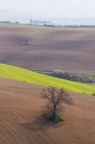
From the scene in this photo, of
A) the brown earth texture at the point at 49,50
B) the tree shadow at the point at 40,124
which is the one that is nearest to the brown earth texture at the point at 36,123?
the tree shadow at the point at 40,124

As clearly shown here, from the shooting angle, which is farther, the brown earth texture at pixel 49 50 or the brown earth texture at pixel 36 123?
the brown earth texture at pixel 49 50

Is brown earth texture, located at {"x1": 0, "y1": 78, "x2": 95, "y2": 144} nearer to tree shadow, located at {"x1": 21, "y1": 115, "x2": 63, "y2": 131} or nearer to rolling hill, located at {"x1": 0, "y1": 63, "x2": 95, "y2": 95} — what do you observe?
tree shadow, located at {"x1": 21, "y1": 115, "x2": 63, "y2": 131}

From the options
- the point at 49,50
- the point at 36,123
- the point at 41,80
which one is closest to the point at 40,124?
the point at 36,123

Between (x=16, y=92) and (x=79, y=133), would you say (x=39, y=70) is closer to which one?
(x=16, y=92)

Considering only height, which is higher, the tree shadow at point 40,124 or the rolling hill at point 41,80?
the tree shadow at point 40,124

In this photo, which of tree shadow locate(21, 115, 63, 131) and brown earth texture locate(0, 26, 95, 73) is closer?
tree shadow locate(21, 115, 63, 131)

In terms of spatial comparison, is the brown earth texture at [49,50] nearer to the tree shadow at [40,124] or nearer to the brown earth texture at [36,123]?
the brown earth texture at [36,123]

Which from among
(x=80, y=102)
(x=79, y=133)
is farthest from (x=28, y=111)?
(x=80, y=102)

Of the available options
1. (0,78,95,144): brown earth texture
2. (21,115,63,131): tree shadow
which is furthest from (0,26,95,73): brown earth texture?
(21,115,63,131): tree shadow
